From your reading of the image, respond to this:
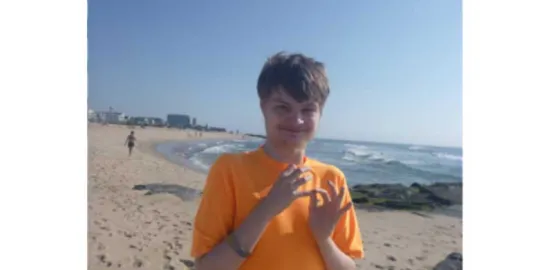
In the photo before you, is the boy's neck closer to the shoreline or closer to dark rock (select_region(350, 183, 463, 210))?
the shoreline

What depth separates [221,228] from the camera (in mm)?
973

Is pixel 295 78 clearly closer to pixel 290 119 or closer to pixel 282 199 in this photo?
pixel 290 119

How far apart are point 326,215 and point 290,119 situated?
24cm

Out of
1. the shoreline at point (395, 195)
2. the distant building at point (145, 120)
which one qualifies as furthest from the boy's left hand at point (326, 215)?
the distant building at point (145, 120)

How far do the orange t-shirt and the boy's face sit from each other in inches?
2.3

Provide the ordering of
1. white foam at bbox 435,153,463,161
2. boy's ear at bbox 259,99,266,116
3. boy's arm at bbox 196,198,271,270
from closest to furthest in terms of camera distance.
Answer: boy's arm at bbox 196,198,271,270 < boy's ear at bbox 259,99,266,116 < white foam at bbox 435,153,463,161

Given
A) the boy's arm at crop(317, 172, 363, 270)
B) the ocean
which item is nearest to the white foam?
the ocean

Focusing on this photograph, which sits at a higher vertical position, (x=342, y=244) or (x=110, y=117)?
(x=110, y=117)

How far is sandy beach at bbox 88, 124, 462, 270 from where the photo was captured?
139 cm
